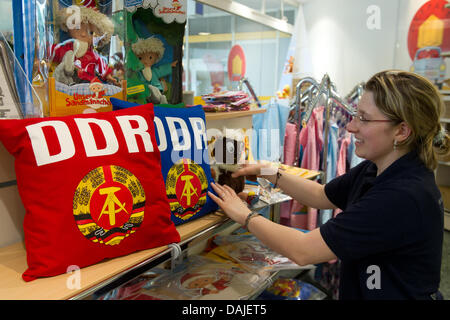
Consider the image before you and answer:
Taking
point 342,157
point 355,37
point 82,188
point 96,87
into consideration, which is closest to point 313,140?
point 342,157

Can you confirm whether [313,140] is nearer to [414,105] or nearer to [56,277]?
[414,105]

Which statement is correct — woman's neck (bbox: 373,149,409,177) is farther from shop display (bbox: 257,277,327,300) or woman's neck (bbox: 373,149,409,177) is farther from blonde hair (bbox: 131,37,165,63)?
shop display (bbox: 257,277,327,300)

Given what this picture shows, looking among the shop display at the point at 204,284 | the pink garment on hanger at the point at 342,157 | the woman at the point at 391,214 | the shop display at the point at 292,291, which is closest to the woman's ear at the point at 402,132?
the woman at the point at 391,214

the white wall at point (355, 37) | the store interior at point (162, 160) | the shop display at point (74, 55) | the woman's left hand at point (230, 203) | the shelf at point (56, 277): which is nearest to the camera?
the shelf at point (56, 277)

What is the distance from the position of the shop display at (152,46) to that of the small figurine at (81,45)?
0.15 metres

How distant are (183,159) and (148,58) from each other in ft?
1.37

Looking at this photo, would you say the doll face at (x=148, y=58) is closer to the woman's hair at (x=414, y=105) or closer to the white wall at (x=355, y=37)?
the woman's hair at (x=414, y=105)

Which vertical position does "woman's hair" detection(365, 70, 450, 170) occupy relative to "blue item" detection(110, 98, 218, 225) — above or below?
above

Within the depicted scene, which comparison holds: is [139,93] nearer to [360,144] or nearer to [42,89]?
[42,89]

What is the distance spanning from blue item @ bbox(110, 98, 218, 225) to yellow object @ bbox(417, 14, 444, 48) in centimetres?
439

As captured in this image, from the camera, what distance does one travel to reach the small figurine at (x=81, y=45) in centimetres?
104

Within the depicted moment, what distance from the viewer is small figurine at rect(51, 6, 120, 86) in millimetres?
1042

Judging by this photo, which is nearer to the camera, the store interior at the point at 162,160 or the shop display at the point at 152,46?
the store interior at the point at 162,160

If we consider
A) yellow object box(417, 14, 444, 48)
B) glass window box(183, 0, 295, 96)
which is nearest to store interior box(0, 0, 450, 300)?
glass window box(183, 0, 295, 96)
